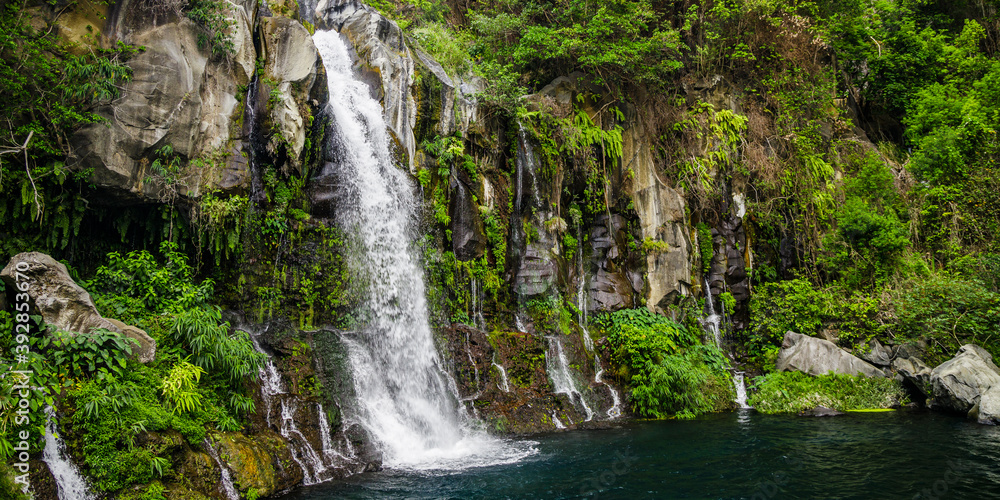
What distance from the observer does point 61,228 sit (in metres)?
8.40

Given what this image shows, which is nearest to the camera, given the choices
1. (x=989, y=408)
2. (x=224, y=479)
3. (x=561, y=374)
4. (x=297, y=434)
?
(x=224, y=479)

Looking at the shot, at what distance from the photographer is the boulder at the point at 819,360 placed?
13.5 meters

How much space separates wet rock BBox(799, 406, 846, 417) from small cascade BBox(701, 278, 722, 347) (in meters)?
3.32

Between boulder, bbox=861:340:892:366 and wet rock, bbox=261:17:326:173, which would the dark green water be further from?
wet rock, bbox=261:17:326:173

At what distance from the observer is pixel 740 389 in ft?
45.8

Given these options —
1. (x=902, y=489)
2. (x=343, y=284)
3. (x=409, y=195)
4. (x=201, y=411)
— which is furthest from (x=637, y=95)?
(x=201, y=411)

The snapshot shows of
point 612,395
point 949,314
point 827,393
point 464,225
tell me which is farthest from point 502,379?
point 949,314

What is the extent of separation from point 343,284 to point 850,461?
30.7ft

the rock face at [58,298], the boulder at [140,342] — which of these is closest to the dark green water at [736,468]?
the boulder at [140,342]

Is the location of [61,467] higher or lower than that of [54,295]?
lower

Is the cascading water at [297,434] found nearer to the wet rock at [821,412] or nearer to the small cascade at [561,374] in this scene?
the small cascade at [561,374]

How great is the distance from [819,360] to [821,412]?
1.90 m

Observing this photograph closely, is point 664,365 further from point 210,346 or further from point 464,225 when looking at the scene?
point 210,346

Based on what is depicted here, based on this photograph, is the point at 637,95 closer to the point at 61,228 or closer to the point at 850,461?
the point at 850,461
